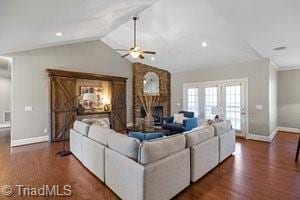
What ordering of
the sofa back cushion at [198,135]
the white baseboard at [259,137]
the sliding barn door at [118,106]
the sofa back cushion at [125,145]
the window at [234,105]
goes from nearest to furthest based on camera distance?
the sofa back cushion at [125,145] → the sofa back cushion at [198,135] → the white baseboard at [259,137] → the window at [234,105] → the sliding barn door at [118,106]

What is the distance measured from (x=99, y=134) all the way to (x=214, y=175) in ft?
7.17

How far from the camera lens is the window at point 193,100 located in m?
7.66

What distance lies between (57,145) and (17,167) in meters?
1.66

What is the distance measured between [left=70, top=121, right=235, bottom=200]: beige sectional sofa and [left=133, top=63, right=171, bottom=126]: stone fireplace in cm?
471

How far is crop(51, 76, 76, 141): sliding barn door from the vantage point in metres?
5.55

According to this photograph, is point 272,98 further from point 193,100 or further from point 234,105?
point 193,100

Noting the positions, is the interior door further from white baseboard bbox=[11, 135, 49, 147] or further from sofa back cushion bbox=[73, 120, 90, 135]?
white baseboard bbox=[11, 135, 49, 147]

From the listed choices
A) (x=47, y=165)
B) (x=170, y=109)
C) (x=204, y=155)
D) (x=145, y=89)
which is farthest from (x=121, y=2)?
(x=170, y=109)

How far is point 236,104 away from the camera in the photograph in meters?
6.34

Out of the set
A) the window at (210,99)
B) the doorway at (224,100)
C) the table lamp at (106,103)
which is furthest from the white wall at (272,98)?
the table lamp at (106,103)

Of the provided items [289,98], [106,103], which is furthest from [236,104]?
[106,103]

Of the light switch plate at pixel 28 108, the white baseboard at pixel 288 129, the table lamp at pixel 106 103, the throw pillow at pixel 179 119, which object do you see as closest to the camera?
the light switch plate at pixel 28 108

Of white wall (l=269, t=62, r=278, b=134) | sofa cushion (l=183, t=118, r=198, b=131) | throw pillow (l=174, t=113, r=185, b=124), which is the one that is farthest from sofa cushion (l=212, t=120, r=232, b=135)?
white wall (l=269, t=62, r=278, b=134)

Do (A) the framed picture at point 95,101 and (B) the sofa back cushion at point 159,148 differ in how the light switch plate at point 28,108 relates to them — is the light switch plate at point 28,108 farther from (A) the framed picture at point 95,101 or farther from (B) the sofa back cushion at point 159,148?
(B) the sofa back cushion at point 159,148
